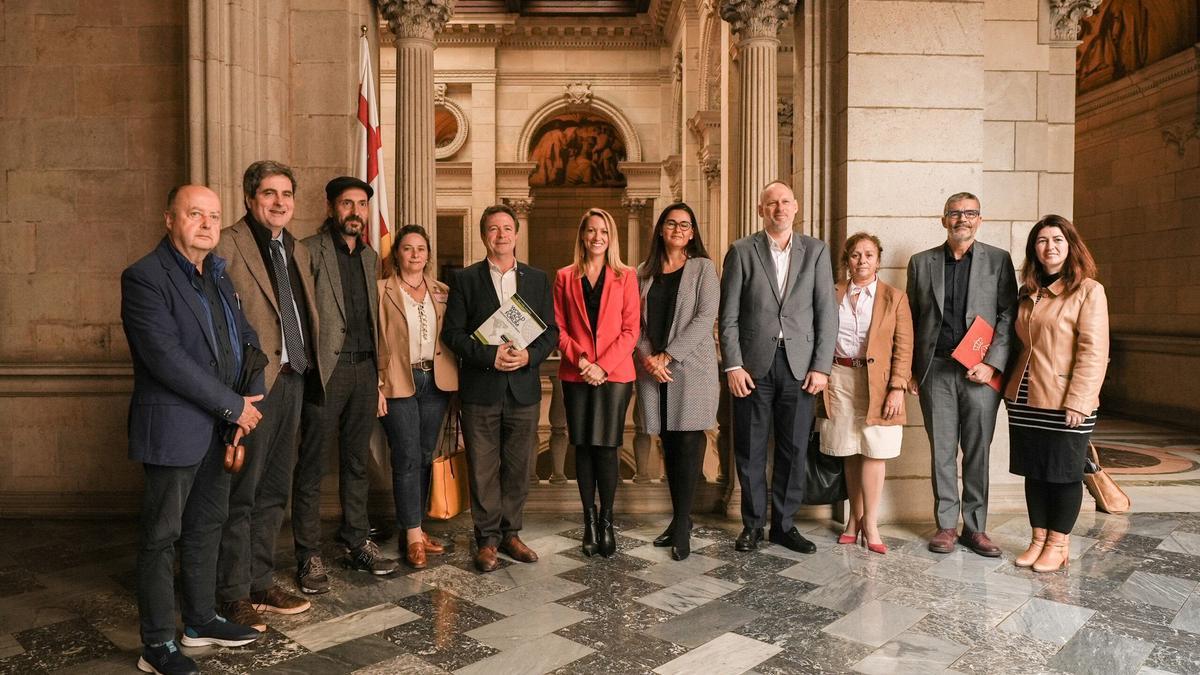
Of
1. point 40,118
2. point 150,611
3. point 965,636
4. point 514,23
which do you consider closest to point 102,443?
point 40,118

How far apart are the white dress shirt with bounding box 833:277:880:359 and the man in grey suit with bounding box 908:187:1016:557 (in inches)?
13.2

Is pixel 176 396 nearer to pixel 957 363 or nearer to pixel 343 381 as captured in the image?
pixel 343 381

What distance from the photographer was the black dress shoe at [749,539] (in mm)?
4371

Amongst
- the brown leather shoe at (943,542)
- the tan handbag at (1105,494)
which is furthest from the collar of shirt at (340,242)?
the tan handbag at (1105,494)

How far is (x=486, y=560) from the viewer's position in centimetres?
402

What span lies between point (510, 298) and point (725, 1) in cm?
363

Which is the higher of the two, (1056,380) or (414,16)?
(414,16)

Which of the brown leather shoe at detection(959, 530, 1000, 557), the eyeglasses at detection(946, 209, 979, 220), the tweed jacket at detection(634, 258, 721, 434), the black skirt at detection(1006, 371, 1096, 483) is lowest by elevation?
the brown leather shoe at detection(959, 530, 1000, 557)

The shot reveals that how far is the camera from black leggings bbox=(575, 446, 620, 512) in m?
4.26

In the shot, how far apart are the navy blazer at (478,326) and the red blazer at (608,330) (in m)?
0.11

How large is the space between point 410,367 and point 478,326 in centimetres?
42

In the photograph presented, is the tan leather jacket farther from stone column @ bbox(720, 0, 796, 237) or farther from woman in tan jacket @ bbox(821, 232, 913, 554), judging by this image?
stone column @ bbox(720, 0, 796, 237)

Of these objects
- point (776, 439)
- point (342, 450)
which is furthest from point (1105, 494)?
point (342, 450)

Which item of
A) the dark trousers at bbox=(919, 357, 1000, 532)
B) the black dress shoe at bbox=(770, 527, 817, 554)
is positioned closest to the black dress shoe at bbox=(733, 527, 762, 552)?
the black dress shoe at bbox=(770, 527, 817, 554)
